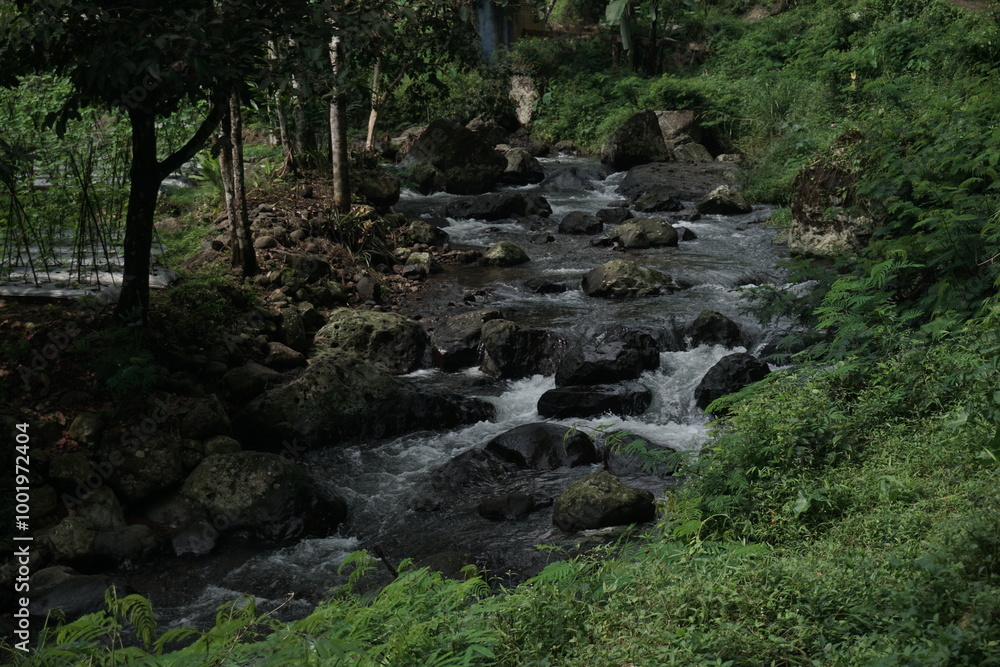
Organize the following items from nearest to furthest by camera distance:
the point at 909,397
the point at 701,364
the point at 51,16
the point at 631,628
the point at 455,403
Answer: the point at 631,628
the point at 909,397
the point at 51,16
the point at 455,403
the point at 701,364

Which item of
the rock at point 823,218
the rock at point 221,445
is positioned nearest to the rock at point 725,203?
the rock at point 823,218

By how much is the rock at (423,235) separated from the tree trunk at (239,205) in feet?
11.8

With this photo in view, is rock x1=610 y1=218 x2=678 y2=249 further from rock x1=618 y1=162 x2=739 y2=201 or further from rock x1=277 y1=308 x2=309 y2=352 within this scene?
rock x1=277 y1=308 x2=309 y2=352

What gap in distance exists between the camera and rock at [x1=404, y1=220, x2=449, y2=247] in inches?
565

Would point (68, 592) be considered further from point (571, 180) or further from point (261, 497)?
point (571, 180)

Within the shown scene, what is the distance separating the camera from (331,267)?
12109 millimetres

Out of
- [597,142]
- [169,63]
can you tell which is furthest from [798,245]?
[597,142]

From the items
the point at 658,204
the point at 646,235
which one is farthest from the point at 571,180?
the point at 646,235

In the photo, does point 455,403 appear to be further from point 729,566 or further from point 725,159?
point 725,159

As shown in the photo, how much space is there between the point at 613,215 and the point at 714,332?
6.78 m

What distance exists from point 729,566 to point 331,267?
30.3 ft

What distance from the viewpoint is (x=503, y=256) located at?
1385cm

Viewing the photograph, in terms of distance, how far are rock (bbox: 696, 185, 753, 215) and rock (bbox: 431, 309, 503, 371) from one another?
24.9ft

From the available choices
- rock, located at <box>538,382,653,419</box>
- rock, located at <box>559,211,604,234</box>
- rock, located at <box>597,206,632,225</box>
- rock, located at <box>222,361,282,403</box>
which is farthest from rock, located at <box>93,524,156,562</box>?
rock, located at <box>597,206,632,225</box>
